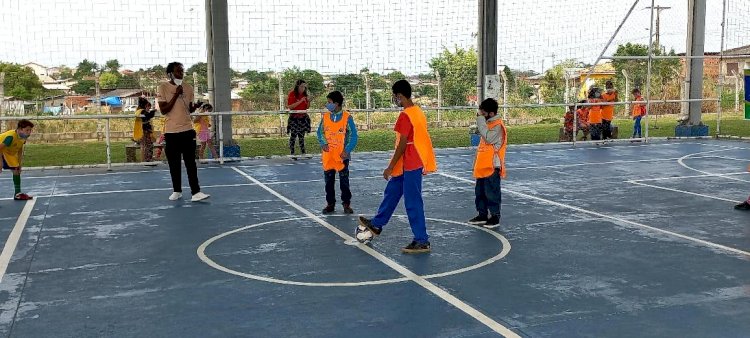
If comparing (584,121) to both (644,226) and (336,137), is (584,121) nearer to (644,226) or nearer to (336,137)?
(644,226)

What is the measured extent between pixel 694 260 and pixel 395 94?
333 cm

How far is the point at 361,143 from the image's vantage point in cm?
2320

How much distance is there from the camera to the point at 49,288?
6473mm

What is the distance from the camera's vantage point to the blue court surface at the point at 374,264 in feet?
17.9

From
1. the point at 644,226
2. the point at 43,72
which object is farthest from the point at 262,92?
the point at 644,226

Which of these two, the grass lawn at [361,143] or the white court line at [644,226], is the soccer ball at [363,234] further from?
the grass lawn at [361,143]

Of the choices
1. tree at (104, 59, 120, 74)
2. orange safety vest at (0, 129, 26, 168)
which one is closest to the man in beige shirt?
orange safety vest at (0, 129, 26, 168)

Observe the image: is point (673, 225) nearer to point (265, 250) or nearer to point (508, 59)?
point (265, 250)

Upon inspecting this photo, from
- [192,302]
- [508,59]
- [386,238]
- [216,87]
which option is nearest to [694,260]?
[386,238]

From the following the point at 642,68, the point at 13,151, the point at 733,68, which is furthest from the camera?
Result: the point at 733,68

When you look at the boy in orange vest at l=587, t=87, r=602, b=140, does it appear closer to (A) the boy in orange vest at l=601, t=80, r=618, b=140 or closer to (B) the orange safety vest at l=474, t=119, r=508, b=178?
(A) the boy in orange vest at l=601, t=80, r=618, b=140

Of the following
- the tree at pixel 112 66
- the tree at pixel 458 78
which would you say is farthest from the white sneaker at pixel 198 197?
the tree at pixel 458 78

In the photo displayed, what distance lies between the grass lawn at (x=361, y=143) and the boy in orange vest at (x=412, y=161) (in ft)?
40.4

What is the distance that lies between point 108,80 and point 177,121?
7.83m
